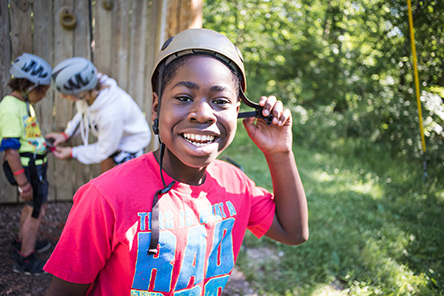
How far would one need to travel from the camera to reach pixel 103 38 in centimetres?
419

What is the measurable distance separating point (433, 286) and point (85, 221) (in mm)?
3109

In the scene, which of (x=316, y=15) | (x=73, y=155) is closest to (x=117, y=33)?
(x=73, y=155)

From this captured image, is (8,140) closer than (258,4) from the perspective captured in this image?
Yes

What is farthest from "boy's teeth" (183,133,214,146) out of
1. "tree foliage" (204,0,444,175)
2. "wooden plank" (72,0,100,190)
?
"tree foliage" (204,0,444,175)

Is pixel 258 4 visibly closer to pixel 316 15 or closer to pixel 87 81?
pixel 316 15

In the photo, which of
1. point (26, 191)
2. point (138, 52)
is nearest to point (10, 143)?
point (26, 191)

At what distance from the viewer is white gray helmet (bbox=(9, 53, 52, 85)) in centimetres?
299

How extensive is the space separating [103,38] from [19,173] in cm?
193

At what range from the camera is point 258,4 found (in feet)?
23.5

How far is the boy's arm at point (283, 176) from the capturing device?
1.72m

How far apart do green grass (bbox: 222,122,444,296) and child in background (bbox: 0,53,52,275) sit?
6.17ft

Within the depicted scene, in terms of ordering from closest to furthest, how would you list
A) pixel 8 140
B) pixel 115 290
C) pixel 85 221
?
pixel 85 221, pixel 115 290, pixel 8 140

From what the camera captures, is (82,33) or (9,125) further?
(82,33)

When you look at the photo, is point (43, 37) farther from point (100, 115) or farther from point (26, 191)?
point (26, 191)
